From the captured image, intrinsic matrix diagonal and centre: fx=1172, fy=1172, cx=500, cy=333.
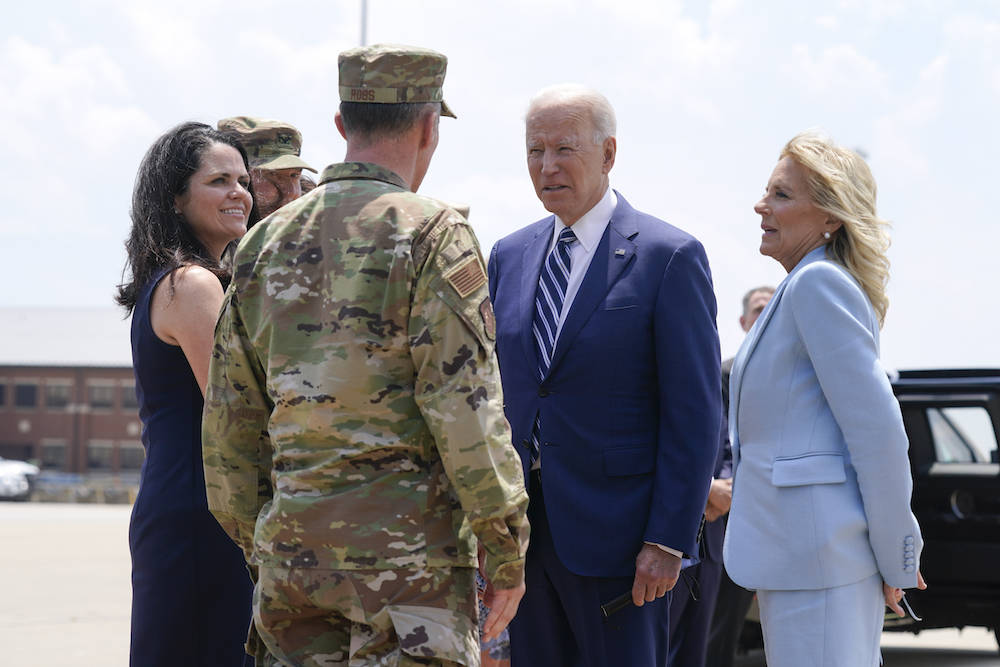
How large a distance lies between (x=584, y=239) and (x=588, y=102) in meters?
0.43

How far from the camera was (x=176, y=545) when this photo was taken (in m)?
3.31

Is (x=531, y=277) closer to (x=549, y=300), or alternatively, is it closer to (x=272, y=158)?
(x=549, y=300)

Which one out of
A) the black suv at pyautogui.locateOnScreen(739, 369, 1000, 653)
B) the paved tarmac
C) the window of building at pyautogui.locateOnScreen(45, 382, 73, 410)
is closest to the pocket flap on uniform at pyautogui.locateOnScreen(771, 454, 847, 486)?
the black suv at pyautogui.locateOnScreen(739, 369, 1000, 653)

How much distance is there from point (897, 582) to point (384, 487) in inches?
56.8

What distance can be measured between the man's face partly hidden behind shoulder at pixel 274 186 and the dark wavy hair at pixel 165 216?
3.55 ft

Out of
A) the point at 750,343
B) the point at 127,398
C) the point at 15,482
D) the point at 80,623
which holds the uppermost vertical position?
the point at 750,343

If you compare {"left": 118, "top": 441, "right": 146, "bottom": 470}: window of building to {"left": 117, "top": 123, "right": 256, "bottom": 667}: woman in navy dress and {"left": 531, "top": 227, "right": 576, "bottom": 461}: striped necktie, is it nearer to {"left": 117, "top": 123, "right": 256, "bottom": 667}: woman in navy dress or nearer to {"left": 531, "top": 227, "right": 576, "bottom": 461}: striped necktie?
{"left": 117, "top": 123, "right": 256, "bottom": 667}: woman in navy dress

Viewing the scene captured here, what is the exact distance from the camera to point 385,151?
269cm

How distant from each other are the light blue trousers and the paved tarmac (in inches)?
188

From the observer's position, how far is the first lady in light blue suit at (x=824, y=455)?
9.96 ft

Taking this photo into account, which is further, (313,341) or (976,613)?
(976,613)

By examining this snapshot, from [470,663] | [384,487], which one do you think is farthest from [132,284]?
[470,663]

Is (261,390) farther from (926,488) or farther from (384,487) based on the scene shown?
(926,488)

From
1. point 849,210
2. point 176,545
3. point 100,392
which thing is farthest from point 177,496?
point 100,392
